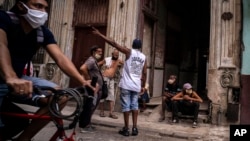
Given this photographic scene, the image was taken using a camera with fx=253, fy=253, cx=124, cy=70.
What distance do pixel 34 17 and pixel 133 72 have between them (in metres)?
3.23

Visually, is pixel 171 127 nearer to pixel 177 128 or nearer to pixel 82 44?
pixel 177 128

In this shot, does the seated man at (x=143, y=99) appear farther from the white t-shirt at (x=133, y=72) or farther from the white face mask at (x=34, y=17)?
the white face mask at (x=34, y=17)

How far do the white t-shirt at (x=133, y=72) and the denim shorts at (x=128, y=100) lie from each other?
0.11 m

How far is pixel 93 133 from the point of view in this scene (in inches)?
191

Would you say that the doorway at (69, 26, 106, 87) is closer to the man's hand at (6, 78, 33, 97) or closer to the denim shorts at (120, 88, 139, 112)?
the denim shorts at (120, 88, 139, 112)

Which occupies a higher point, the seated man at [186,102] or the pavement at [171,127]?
the seated man at [186,102]

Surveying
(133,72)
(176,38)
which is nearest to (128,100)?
(133,72)

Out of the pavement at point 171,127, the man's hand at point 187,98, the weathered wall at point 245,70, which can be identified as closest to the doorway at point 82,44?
the pavement at point 171,127

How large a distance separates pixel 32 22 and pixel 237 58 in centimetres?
571

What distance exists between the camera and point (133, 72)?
5.08 metres

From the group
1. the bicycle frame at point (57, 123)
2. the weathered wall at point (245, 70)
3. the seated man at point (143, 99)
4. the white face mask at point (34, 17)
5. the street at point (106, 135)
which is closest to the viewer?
the bicycle frame at point (57, 123)

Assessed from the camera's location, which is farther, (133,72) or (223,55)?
(223,55)

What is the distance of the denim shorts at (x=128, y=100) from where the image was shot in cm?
498

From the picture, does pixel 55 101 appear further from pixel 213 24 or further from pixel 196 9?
pixel 196 9
